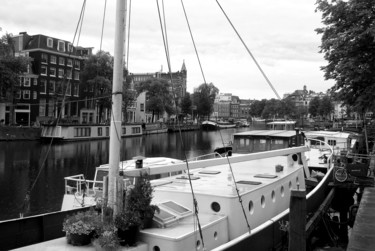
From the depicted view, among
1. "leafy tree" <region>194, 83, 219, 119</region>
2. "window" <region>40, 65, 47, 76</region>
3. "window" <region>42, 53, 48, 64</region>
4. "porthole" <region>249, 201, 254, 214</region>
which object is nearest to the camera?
"porthole" <region>249, 201, 254, 214</region>

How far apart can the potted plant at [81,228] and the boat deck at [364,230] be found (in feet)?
19.7

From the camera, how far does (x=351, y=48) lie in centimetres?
2042

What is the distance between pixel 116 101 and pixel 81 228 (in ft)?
7.60

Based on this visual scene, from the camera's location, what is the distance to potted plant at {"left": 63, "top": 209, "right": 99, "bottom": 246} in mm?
6305

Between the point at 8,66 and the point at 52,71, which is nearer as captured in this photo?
the point at 8,66

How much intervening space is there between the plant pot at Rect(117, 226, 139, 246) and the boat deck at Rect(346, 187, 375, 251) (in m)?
5.27

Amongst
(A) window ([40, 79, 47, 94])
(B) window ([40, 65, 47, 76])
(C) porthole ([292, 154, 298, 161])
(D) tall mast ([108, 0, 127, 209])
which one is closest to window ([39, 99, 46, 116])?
(A) window ([40, 79, 47, 94])

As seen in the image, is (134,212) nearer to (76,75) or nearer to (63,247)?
(63,247)

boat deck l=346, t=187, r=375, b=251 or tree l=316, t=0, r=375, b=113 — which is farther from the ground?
tree l=316, t=0, r=375, b=113

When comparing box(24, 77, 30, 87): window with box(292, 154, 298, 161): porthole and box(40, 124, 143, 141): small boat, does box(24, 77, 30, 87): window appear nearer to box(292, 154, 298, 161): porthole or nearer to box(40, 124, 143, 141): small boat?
box(40, 124, 143, 141): small boat

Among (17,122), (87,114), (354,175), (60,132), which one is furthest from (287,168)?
(87,114)

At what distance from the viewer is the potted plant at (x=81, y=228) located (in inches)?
248

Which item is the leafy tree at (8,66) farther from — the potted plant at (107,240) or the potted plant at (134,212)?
the potted plant at (107,240)

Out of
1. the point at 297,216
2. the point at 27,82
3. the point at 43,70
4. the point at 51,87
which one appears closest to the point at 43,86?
the point at 51,87
